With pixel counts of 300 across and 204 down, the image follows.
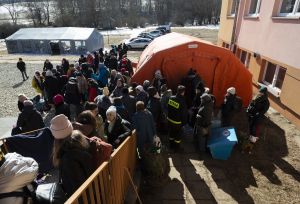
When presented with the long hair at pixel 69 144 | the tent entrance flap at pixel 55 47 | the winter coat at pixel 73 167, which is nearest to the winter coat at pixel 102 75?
the long hair at pixel 69 144

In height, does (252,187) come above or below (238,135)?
below

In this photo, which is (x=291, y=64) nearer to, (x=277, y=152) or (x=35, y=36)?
(x=277, y=152)

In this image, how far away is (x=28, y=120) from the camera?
220 inches

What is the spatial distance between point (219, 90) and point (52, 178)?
23.1 feet

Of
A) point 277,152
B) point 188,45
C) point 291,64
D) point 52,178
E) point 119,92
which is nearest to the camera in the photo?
point 52,178

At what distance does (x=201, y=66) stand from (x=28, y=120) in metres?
6.43

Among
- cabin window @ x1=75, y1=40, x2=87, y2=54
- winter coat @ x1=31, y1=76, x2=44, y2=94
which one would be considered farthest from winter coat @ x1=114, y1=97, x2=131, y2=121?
cabin window @ x1=75, y1=40, x2=87, y2=54

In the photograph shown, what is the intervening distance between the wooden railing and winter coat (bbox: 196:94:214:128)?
2128mm

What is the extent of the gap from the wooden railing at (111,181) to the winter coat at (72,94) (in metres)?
3.50

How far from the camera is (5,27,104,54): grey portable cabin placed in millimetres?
27172

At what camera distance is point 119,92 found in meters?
7.59

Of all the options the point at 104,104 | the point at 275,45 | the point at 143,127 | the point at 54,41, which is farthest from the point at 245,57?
the point at 54,41

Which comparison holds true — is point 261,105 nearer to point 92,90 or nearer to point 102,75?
point 92,90

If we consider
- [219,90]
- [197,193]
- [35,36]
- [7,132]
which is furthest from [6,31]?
[197,193]
